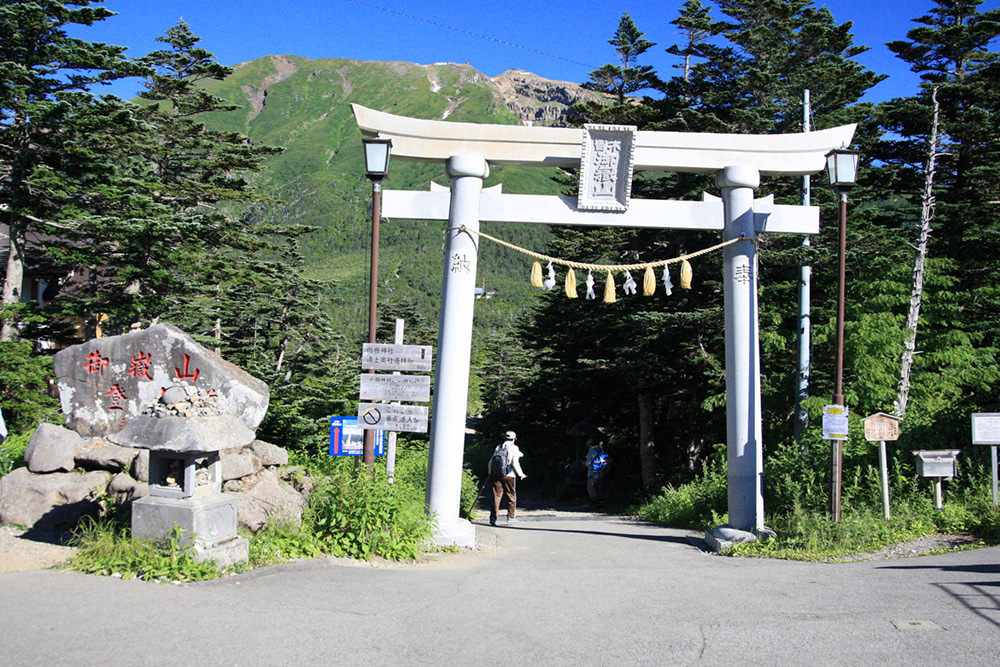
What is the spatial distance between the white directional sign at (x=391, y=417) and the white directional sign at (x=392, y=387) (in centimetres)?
12

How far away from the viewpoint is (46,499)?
8609mm

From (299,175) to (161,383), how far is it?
18801 centimetres

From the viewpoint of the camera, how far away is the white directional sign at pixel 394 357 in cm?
884

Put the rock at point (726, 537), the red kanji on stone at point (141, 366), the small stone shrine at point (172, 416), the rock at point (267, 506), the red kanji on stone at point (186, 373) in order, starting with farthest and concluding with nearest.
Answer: the red kanji on stone at point (141, 366) → the red kanji on stone at point (186, 373) → the rock at point (726, 537) → the rock at point (267, 506) → the small stone shrine at point (172, 416)

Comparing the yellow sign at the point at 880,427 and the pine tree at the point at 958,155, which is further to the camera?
the pine tree at the point at 958,155

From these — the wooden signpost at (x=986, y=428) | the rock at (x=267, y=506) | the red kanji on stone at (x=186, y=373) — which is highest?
the red kanji on stone at (x=186, y=373)

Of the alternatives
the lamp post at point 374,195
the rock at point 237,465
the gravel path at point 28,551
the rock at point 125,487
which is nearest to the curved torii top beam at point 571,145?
the lamp post at point 374,195

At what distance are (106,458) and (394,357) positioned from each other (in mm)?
4008

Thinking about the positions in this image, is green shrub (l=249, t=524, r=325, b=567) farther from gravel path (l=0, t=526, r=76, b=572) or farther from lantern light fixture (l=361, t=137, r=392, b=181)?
lantern light fixture (l=361, t=137, r=392, b=181)

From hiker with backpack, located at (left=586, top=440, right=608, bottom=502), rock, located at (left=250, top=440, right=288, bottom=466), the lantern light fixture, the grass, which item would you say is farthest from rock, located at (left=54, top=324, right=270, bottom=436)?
hiker with backpack, located at (left=586, top=440, right=608, bottom=502)

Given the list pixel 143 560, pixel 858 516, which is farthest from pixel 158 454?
pixel 858 516

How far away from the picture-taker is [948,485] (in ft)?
34.0

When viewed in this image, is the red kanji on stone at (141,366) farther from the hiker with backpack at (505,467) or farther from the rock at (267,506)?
the hiker with backpack at (505,467)

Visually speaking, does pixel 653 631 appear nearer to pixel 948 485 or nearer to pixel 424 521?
pixel 424 521
